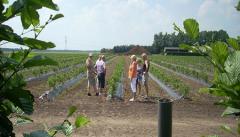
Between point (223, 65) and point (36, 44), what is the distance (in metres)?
0.55

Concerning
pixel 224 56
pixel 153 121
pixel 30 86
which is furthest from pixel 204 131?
pixel 30 86

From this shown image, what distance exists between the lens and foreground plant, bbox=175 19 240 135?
117cm

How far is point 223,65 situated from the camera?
1225 millimetres

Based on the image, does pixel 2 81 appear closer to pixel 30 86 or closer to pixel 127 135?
pixel 127 135

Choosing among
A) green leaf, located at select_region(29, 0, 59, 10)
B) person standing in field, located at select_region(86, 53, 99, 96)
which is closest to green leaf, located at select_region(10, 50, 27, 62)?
green leaf, located at select_region(29, 0, 59, 10)

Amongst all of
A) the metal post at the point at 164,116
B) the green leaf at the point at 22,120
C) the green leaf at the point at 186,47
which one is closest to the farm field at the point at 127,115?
the metal post at the point at 164,116

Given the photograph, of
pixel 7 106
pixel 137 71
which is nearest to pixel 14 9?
pixel 7 106

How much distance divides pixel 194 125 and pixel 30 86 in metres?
10.4

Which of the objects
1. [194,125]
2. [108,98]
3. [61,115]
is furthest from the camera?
[108,98]

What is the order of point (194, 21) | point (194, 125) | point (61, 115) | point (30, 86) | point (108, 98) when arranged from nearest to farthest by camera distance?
point (194, 21)
point (194, 125)
point (61, 115)
point (108, 98)
point (30, 86)

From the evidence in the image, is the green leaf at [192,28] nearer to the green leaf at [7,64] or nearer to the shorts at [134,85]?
the green leaf at [7,64]

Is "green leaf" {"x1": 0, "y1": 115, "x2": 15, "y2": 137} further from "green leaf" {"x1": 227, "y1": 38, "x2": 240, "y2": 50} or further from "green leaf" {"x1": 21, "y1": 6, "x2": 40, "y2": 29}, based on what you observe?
"green leaf" {"x1": 227, "y1": 38, "x2": 240, "y2": 50}

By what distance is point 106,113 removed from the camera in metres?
12.3

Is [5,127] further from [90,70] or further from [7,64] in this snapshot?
[90,70]
